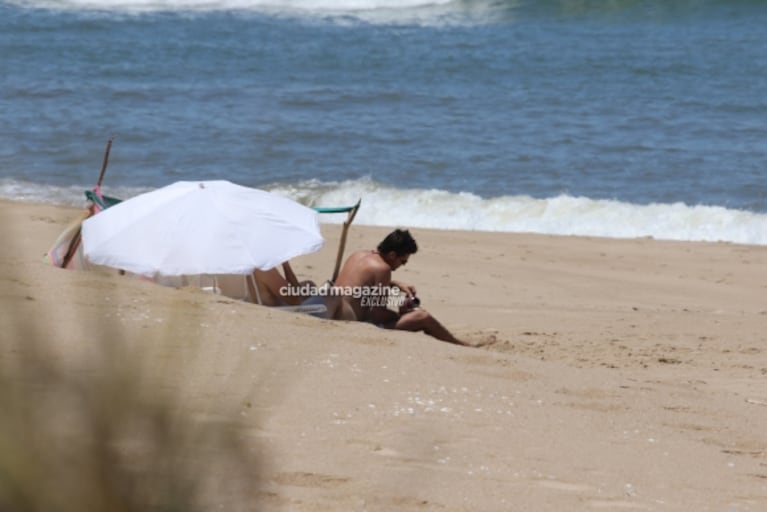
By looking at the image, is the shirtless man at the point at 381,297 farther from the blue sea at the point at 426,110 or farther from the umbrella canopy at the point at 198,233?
the blue sea at the point at 426,110

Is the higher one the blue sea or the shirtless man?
the blue sea

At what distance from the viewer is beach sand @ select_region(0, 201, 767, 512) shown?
341cm

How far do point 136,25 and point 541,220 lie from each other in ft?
58.0

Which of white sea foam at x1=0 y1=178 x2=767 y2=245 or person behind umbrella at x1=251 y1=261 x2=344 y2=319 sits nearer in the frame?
person behind umbrella at x1=251 y1=261 x2=344 y2=319

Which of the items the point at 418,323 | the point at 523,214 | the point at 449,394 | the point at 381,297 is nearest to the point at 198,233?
the point at 381,297

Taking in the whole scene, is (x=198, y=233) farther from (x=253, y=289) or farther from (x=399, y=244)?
(x=399, y=244)

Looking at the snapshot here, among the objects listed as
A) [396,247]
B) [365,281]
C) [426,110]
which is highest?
[426,110]

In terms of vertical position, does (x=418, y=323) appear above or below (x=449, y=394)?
above

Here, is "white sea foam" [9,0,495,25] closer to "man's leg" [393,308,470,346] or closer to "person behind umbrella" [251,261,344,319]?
"man's leg" [393,308,470,346]

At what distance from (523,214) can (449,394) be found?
9.06 meters

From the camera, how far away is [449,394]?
5.46 metres

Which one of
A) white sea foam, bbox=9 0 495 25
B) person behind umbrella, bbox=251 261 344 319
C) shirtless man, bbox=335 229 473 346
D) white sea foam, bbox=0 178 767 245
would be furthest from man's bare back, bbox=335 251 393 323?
white sea foam, bbox=9 0 495 25

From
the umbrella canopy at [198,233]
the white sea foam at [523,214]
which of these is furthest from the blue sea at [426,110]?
the umbrella canopy at [198,233]

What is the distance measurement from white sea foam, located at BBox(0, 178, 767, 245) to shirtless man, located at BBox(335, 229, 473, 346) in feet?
18.3
